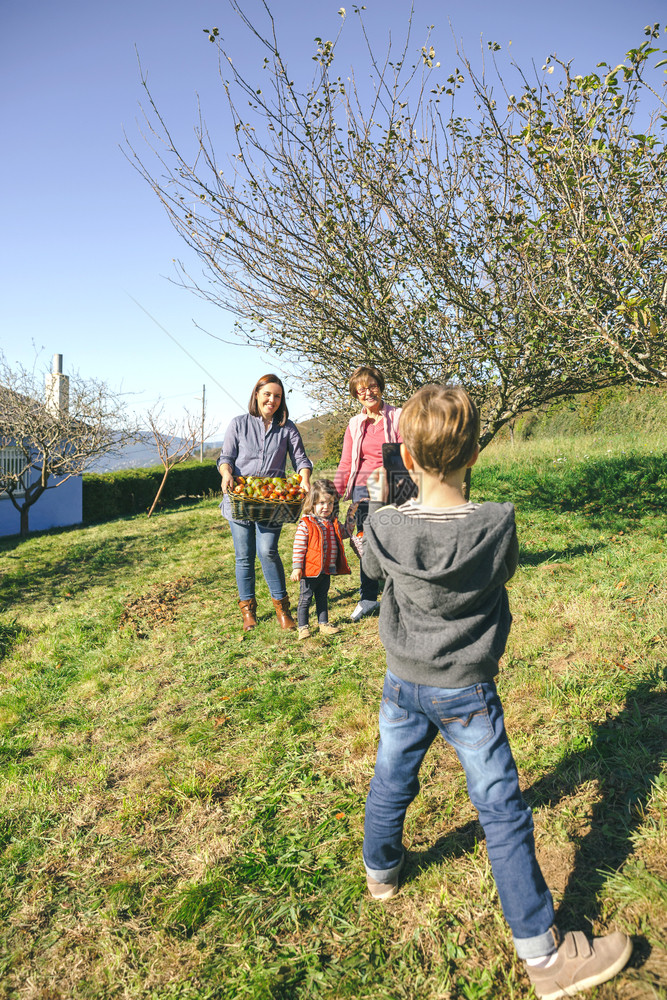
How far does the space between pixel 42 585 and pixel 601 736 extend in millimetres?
7419

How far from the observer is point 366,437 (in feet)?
15.2

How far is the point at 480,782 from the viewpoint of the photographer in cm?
174

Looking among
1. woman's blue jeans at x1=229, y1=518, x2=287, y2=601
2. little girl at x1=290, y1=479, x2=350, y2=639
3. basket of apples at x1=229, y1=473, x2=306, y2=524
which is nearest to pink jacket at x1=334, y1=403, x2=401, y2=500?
little girl at x1=290, y1=479, x2=350, y2=639

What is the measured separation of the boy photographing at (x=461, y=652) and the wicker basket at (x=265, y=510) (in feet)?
8.39

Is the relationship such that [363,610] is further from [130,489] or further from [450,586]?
[130,489]

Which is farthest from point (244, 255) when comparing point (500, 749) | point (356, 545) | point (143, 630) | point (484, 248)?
point (500, 749)

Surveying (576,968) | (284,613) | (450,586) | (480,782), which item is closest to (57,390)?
(284,613)

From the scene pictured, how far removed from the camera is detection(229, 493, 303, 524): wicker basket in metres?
4.39

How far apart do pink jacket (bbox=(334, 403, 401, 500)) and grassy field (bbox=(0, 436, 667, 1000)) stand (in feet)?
3.84

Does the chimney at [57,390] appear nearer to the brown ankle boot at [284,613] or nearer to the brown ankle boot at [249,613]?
Result: the brown ankle boot at [249,613]

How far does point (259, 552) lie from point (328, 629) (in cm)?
83

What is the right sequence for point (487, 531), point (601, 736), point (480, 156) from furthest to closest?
point (480, 156) → point (601, 736) → point (487, 531)

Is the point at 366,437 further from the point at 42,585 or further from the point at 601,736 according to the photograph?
the point at 42,585

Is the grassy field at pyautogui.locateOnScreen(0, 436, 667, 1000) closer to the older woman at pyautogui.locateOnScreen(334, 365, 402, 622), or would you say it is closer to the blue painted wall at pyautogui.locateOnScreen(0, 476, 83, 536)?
the older woman at pyautogui.locateOnScreen(334, 365, 402, 622)
